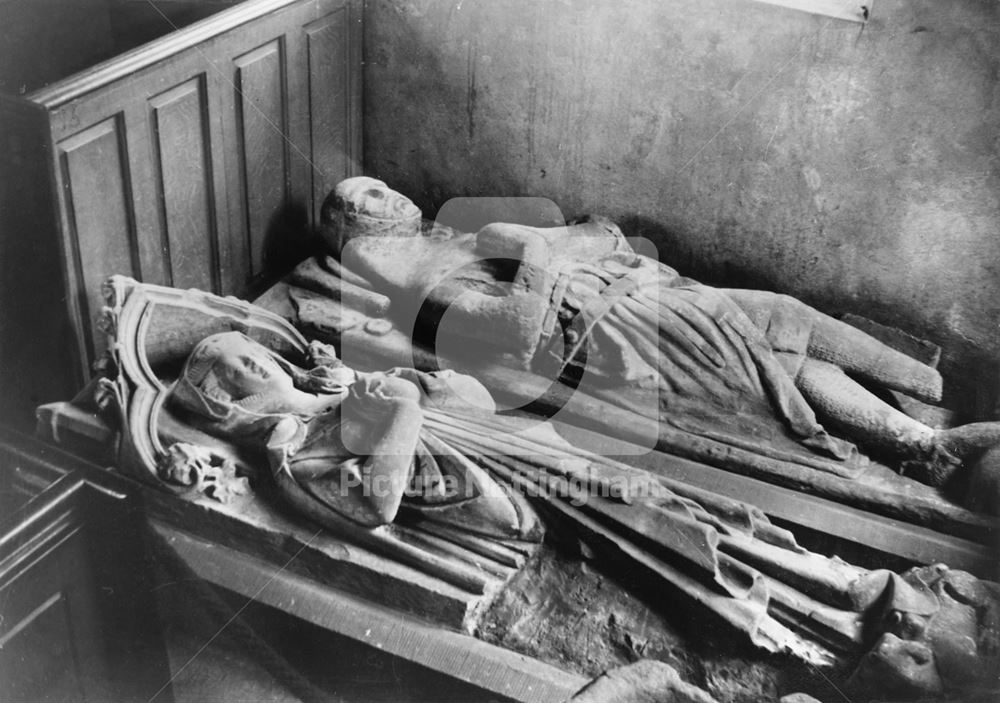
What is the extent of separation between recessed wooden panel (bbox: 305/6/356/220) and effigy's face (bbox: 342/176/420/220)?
52 centimetres

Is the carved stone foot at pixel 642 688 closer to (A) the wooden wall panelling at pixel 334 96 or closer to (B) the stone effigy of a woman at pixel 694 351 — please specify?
(B) the stone effigy of a woman at pixel 694 351

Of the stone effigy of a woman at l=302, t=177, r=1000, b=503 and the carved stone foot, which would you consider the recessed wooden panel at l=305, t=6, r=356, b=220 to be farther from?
the carved stone foot

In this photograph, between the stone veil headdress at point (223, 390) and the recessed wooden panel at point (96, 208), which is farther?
the recessed wooden panel at point (96, 208)

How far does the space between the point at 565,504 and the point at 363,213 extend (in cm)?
170

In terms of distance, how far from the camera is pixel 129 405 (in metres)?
3.15

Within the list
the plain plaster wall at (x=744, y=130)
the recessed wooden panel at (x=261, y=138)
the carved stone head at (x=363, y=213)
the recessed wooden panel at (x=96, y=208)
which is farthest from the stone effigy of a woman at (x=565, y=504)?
the plain plaster wall at (x=744, y=130)

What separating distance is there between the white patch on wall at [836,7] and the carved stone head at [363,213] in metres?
1.72

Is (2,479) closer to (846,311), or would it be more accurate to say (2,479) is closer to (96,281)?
(96,281)

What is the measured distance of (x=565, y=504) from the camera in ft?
9.95

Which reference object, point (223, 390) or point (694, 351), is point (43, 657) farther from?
point (694, 351)

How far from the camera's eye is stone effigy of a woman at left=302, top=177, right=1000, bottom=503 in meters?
3.39

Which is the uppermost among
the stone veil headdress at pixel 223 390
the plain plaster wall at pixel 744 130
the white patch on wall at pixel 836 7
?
the white patch on wall at pixel 836 7

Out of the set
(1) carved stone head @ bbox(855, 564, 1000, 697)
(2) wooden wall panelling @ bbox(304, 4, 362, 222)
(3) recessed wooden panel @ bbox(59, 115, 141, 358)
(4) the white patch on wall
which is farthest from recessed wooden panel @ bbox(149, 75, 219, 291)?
(1) carved stone head @ bbox(855, 564, 1000, 697)

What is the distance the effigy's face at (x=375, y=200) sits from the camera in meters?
4.11
